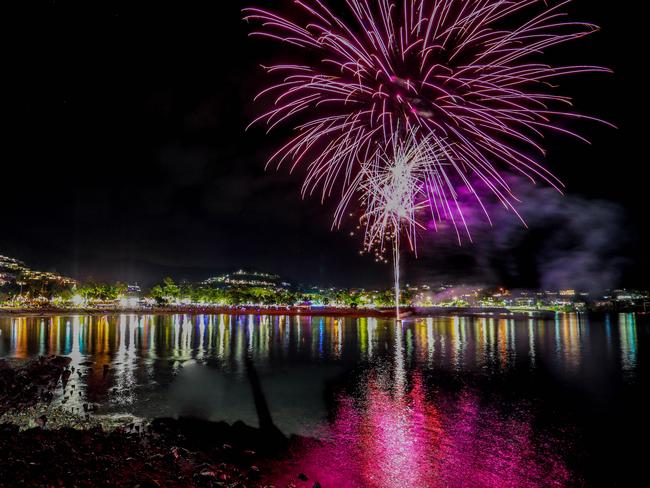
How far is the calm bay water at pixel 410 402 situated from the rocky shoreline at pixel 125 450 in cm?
79

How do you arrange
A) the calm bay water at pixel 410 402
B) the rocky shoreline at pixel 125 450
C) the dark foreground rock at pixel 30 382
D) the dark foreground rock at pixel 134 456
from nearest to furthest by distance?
the dark foreground rock at pixel 134 456, the rocky shoreline at pixel 125 450, the calm bay water at pixel 410 402, the dark foreground rock at pixel 30 382

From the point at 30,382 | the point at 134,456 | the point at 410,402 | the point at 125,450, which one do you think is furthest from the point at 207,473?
the point at 30,382

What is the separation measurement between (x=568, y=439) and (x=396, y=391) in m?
6.23

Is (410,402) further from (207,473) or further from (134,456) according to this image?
(134,456)

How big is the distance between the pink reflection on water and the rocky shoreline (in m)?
0.68

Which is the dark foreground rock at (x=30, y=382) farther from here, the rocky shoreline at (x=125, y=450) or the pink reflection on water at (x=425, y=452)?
the pink reflection on water at (x=425, y=452)

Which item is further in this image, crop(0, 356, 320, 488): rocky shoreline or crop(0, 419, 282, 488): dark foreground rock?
crop(0, 356, 320, 488): rocky shoreline

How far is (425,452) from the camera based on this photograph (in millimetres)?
10062

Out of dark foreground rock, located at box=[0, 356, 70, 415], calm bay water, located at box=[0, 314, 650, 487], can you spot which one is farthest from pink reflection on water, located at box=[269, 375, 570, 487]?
dark foreground rock, located at box=[0, 356, 70, 415]

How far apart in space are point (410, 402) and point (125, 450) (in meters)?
9.12

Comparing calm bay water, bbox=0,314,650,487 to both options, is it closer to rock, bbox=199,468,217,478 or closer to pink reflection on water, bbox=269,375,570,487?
pink reflection on water, bbox=269,375,570,487

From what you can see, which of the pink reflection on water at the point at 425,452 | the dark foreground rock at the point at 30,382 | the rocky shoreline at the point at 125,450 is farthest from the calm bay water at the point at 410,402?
the dark foreground rock at the point at 30,382

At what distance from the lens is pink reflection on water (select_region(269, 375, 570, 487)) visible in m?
8.69

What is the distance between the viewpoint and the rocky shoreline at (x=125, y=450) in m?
7.53
